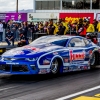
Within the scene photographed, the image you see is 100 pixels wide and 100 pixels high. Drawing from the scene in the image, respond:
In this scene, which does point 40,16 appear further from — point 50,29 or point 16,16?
point 50,29

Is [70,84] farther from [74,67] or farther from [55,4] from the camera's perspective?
[55,4]

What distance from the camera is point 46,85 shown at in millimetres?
9555

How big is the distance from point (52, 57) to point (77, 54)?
1354mm

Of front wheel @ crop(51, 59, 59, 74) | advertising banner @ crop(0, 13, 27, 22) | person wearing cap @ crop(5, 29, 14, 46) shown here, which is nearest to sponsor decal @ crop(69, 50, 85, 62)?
front wheel @ crop(51, 59, 59, 74)

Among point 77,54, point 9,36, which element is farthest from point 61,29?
point 77,54

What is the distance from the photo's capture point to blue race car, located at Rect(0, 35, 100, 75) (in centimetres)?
1025

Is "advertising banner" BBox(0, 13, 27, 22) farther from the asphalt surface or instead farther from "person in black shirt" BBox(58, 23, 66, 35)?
the asphalt surface

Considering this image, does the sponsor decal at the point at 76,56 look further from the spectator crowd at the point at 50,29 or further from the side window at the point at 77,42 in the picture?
the spectator crowd at the point at 50,29

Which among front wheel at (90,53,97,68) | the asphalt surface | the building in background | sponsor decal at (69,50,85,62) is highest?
the building in background

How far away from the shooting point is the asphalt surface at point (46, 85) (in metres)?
8.20

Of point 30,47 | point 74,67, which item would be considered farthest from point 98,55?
point 30,47

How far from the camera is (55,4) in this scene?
5644cm

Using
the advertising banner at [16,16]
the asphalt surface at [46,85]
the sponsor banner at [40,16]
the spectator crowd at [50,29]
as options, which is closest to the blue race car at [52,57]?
the asphalt surface at [46,85]

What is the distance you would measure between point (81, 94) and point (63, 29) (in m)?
10.9
